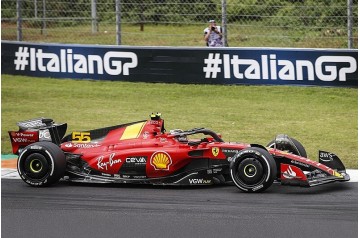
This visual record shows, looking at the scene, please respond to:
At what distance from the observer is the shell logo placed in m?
11.6

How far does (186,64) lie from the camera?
1905 cm

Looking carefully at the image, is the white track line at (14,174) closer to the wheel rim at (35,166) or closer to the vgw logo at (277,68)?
the wheel rim at (35,166)

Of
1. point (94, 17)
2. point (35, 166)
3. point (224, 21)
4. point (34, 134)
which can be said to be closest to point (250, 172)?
point (35, 166)

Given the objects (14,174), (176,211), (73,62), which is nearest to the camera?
(176,211)

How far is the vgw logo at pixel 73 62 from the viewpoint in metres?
19.5

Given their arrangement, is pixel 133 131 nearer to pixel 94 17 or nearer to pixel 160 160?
pixel 160 160

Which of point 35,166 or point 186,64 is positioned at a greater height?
point 186,64

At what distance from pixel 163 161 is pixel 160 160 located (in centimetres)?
4

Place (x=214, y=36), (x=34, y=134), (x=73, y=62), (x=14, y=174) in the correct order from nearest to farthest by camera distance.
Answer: (x=34, y=134)
(x=14, y=174)
(x=214, y=36)
(x=73, y=62)

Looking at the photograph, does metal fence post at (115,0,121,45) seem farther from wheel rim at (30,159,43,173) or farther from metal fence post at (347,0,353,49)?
wheel rim at (30,159,43,173)

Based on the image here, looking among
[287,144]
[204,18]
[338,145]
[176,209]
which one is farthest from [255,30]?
[176,209]

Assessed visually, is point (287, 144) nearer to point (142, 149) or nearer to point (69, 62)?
point (142, 149)

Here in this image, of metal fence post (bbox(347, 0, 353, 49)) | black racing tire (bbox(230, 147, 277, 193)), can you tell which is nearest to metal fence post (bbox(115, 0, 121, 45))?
metal fence post (bbox(347, 0, 353, 49))

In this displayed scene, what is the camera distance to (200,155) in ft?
38.2
